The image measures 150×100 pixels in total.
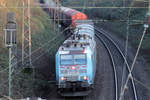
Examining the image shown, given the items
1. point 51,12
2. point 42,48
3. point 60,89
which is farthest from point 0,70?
point 51,12

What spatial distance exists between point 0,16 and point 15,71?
18.0ft

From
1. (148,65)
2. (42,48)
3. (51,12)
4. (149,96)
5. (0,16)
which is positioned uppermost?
(51,12)

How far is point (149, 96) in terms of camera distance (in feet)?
54.7

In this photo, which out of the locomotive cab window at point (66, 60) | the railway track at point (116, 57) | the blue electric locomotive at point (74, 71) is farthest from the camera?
the railway track at point (116, 57)

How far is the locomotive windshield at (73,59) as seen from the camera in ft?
51.7

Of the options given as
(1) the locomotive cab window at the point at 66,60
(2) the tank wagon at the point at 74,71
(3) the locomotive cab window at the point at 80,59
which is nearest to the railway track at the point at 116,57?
(2) the tank wagon at the point at 74,71

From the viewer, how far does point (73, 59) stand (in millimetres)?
15820

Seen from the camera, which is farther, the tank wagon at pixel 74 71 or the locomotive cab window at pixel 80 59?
the locomotive cab window at pixel 80 59

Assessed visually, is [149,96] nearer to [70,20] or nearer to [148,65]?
[148,65]

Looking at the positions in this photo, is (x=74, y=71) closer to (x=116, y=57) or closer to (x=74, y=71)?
(x=74, y=71)

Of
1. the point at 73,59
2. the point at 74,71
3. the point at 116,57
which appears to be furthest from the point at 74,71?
the point at 116,57

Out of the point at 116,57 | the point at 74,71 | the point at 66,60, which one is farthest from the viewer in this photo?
the point at 116,57

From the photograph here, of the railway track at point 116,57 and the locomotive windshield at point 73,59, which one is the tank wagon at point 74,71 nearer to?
the locomotive windshield at point 73,59

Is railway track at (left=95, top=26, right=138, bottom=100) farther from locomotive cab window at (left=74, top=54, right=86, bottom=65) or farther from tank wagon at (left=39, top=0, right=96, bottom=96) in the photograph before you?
locomotive cab window at (left=74, top=54, right=86, bottom=65)
